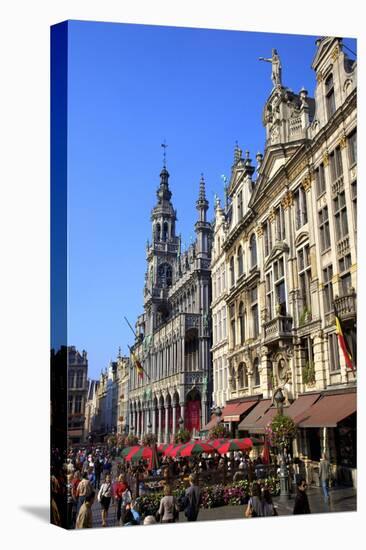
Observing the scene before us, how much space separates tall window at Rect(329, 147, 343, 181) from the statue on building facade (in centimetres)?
362

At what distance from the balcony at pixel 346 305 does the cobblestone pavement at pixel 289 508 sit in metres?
5.19

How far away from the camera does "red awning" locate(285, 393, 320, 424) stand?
19297 mm

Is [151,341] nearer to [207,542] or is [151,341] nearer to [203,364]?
[203,364]

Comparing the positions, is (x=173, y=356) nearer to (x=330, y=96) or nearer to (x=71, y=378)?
(x=71, y=378)

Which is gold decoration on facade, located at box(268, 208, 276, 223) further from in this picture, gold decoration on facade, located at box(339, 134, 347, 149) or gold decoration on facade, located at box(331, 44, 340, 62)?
gold decoration on facade, located at box(331, 44, 340, 62)

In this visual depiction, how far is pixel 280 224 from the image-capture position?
78.0 ft

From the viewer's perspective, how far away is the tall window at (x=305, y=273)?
2091 cm

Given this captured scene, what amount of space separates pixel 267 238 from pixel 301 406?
326 inches

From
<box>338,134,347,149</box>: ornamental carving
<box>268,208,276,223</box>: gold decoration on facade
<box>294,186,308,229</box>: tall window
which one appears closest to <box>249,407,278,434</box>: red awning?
<box>294,186,308,229</box>: tall window

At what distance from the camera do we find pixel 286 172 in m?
23.1

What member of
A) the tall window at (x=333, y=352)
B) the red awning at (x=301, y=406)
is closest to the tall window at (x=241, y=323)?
the red awning at (x=301, y=406)

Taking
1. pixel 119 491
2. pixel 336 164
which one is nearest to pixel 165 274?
pixel 336 164

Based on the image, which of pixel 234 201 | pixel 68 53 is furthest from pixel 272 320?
pixel 68 53

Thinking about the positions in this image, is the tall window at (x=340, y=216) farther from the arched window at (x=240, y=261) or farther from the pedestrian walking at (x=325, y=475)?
the arched window at (x=240, y=261)
